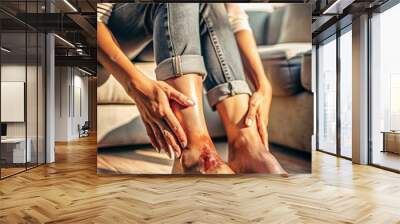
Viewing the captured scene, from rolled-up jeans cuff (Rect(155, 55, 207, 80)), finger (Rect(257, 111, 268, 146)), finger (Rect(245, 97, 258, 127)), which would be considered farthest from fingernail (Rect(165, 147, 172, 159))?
finger (Rect(257, 111, 268, 146))

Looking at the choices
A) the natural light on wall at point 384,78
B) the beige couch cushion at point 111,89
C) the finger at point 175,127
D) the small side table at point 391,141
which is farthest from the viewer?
the small side table at point 391,141

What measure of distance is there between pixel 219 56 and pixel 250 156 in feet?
5.34

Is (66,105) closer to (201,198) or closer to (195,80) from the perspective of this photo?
(195,80)

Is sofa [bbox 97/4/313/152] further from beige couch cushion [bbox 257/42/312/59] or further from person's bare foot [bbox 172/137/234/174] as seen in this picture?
person's bare foot [bbox 172/137/234/174]

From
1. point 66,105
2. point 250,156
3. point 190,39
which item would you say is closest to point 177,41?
point 190,39

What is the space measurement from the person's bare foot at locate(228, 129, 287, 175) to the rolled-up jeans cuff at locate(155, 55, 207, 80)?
1142mm

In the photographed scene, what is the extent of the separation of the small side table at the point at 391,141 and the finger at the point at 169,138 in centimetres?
396

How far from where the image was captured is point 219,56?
607cm

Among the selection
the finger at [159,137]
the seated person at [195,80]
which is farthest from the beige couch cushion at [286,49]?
the finger at [159,137]

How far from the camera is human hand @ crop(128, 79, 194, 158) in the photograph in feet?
19.7

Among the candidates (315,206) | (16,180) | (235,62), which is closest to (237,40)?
(235,62)

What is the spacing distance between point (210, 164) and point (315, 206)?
215 cm

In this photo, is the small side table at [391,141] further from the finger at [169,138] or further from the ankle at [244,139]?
the finger at [169,138]

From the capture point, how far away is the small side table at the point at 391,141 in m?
7.07
